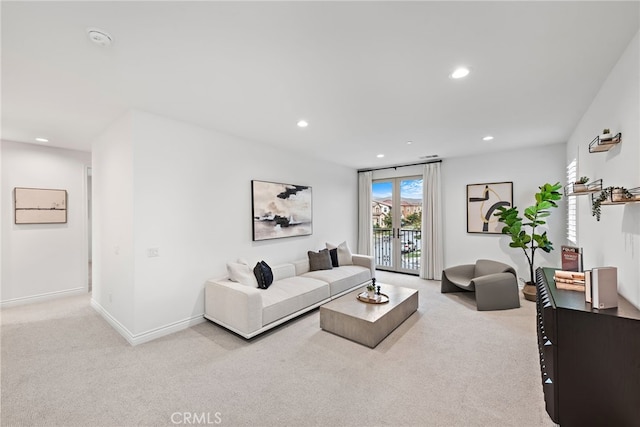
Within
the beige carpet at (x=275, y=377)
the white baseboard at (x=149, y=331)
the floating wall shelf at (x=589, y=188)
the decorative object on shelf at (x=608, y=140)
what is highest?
the decorative object on shelf at (x=608, y=140)

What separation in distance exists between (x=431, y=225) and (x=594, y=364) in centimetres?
430

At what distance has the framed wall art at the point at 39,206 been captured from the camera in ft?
13.9

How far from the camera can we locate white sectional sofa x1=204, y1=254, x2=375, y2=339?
3.02 meters

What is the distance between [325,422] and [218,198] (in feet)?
9.71

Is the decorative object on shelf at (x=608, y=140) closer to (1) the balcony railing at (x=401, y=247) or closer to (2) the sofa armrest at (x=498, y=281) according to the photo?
(2) the sofa armrest at (x=498, y=281)

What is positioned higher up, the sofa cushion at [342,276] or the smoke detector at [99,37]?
the smoke detector at [99,37]

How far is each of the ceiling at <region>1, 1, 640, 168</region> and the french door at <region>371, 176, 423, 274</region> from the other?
108 inches

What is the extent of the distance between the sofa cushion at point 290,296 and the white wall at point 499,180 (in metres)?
3.26

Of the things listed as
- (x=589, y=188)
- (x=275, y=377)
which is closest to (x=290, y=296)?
(x=275, y=377)

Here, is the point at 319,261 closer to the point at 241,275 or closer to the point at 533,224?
the point at 241,275

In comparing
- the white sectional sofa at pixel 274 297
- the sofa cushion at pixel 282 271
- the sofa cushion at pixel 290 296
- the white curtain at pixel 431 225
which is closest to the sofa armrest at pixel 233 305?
the white sectional sofa at pixel 274 297

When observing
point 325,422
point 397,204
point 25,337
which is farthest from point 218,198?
point 397,204

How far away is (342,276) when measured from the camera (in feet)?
14.9

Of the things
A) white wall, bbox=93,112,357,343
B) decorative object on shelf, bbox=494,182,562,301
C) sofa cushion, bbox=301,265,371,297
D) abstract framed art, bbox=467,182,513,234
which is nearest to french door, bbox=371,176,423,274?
abstract framed art, bbox=467,182,513,234
